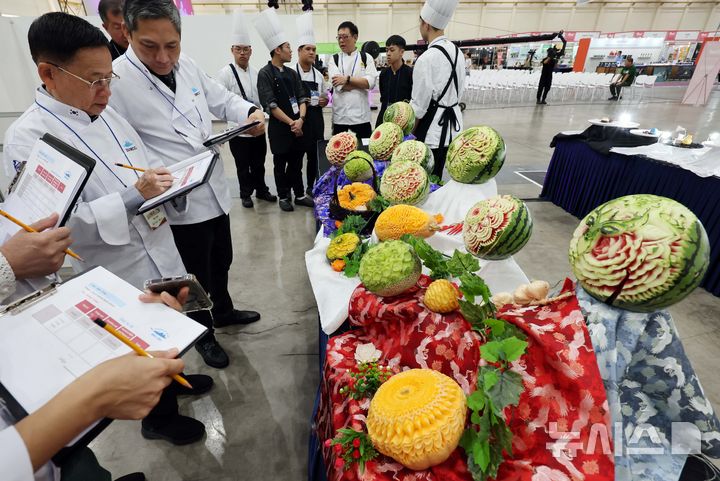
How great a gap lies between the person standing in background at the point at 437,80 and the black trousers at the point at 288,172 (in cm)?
161

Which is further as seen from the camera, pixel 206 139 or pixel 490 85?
pixel 490 85

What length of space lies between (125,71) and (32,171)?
0.74m

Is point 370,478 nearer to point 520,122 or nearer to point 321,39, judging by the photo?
point 520,122

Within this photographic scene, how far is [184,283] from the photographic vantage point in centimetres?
101

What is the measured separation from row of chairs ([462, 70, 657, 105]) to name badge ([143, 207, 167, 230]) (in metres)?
13.8

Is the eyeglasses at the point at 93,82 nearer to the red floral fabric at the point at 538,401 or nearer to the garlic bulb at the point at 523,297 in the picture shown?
the red floral fabric at the point at 538,401

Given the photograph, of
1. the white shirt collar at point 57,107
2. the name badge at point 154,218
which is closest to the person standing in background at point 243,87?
the name badge at point 154,218

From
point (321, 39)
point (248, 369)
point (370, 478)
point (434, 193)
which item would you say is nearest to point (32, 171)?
point (370, 478)

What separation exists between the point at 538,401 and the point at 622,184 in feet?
11.8

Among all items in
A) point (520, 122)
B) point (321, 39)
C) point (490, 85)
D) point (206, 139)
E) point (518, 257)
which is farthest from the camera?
point (321, 39)

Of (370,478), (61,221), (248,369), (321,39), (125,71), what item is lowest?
(248,369)

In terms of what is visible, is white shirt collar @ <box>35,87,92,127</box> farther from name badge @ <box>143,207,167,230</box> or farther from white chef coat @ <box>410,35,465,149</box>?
white chef coat @ <box>410,35,465,149</box>

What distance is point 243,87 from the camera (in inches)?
155

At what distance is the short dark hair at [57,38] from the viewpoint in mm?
1034
